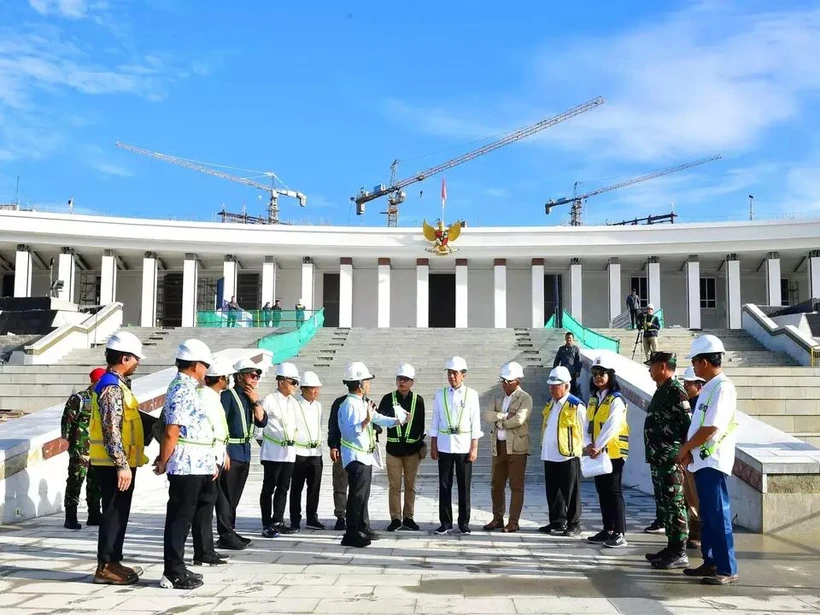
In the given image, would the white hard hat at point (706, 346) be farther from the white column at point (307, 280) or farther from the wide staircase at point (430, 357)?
the white column at point (307, 280)

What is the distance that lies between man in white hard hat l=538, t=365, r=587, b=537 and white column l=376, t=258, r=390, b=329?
27.4 metres

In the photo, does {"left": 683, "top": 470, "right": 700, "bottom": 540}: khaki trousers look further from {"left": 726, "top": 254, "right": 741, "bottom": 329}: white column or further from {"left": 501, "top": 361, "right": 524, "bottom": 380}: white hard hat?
{"left": 726, "top": 254, "right": 741, "bottom": 329}: white column

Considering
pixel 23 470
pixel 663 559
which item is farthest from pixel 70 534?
pixel 663 559

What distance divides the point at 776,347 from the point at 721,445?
15956mm

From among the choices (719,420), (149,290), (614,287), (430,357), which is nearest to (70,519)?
(719,420)

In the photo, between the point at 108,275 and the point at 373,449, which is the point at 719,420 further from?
the point at 108,275

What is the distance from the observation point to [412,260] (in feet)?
116

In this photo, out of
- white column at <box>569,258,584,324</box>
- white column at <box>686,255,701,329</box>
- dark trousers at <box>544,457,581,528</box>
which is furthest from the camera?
white column at <box>569,258,584,324</box>

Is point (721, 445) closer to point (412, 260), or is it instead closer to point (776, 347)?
point (776, 347)

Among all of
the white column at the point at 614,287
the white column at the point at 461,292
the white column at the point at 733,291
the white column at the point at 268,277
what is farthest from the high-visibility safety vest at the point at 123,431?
the white column at the point at 733,291

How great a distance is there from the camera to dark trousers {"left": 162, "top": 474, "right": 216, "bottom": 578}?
5.37m

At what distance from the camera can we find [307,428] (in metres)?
8.09

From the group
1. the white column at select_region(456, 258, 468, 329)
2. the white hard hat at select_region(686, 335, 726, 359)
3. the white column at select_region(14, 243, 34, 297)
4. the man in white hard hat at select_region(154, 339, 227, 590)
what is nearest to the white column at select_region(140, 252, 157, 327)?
the white column at select_region(14, 243, 34, 297)

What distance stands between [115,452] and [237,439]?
1.84m
